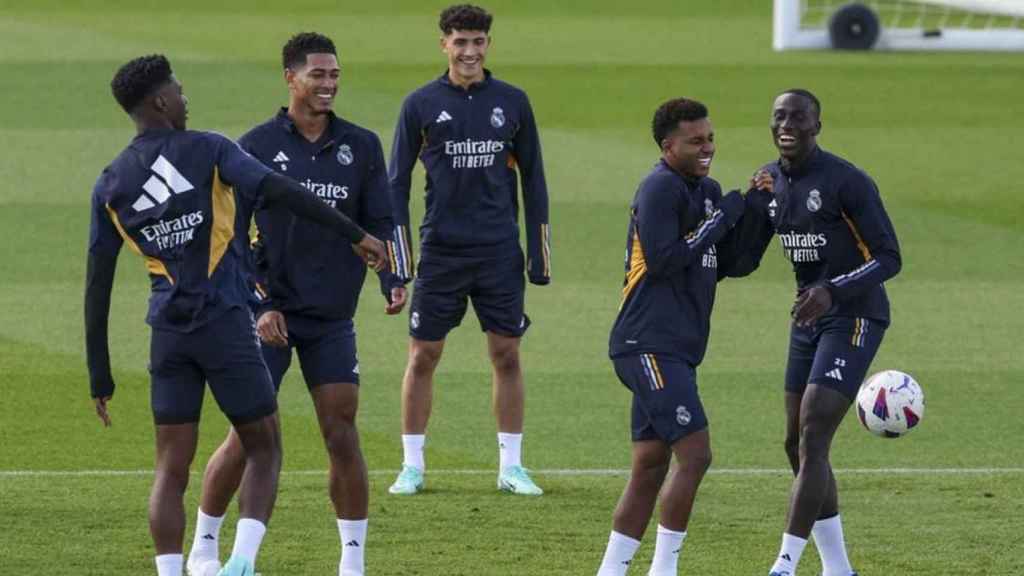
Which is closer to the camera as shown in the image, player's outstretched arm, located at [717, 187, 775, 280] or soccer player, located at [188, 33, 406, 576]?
soccer player, located at [188, 33, 406, 576]

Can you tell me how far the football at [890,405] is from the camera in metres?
9.54

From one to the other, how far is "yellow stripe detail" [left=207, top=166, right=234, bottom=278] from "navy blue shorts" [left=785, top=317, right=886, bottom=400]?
2.52 m

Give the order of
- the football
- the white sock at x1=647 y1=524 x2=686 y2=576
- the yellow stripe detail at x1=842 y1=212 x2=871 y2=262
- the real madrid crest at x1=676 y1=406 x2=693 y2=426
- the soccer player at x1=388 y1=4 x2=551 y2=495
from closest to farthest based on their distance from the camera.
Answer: the real madrid crest at x1=676 y1=406 x2=693 y2=426 → the white sock at x1=647 y1=524 x2=686 y2=576 → the yellow stripe detail at x1=842 y1=212 x2=871 y2=262 → the football → the soccer player at x1=388 y1=4 x2=551 y2=495

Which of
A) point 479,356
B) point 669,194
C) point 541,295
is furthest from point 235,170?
point 541,295

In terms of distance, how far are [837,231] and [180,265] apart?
280 centimetres

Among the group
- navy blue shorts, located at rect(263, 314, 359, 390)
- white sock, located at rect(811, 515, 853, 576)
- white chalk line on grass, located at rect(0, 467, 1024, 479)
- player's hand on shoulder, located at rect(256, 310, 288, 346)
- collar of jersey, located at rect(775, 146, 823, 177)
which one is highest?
collar of jersey, located at rect(775, 146, 823, 177)

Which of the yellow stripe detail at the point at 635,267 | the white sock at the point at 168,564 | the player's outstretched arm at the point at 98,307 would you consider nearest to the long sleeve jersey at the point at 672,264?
the yellow stripe detail at the point at 635,267

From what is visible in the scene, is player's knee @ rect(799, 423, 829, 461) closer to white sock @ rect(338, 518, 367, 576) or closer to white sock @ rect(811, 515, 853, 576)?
white sock @ rect(811, 515, 853, 576)

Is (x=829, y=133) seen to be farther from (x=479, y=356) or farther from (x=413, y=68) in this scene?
(x=479, y=356)

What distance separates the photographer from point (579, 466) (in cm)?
1178

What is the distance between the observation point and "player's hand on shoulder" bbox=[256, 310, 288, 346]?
29.1 feet

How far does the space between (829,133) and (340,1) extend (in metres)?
15.4

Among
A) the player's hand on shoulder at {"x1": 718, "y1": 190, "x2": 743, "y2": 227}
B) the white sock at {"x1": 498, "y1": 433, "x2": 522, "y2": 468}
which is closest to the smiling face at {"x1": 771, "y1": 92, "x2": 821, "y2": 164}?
the player's hand on shoulder at {"x1": 718, "y1": 190, "x2": 743, "y2": 227}

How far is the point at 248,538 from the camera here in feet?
27.0
